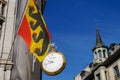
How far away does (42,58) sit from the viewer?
17109mm

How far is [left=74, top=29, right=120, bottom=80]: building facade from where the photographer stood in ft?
163

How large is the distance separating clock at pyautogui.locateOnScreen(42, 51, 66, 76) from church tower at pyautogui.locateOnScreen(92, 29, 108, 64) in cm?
4097

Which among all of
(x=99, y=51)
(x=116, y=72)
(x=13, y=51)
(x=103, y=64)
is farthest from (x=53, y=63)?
(x=99, y=51)

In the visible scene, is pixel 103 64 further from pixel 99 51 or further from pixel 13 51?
pixel 13 51

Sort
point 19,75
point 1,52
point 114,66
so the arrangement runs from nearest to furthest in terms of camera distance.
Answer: point 19,75 → point 1,52 → point 114,66

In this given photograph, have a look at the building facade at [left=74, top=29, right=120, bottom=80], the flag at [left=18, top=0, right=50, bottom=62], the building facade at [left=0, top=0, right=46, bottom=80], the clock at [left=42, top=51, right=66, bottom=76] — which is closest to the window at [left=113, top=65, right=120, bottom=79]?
the building facade at [left=74, top=29, right=120, bottom=80]

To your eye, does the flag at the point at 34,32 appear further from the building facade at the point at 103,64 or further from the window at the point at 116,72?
the window at the point at 116,72

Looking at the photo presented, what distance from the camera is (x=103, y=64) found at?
53.1m

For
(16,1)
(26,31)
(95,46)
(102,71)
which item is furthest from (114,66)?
(26,31)

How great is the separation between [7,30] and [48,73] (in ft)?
27.2

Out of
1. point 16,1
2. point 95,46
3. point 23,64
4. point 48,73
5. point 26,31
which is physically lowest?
point 48,73

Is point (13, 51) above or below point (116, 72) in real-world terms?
below

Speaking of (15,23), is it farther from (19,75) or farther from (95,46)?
(95,46)

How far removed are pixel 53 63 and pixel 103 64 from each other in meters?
37.6
